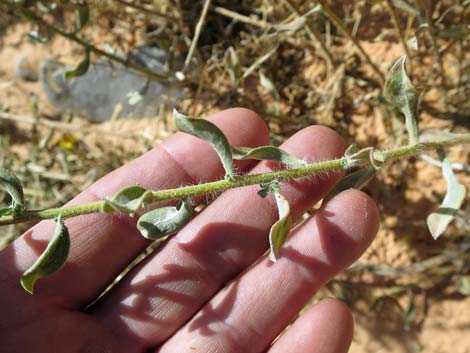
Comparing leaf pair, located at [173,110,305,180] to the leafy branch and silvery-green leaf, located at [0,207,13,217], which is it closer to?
the leafy branch

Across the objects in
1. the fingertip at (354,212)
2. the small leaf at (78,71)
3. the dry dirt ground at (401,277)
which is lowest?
the dry dirt ground at (401,277)

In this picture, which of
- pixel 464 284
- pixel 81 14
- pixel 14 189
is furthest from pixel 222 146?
pixel 464 284

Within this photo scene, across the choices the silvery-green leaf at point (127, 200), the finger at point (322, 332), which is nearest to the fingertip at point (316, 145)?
the finger at point (322, 332)

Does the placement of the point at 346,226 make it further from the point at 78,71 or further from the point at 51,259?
the point at 78,71

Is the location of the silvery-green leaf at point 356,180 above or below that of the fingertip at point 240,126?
below

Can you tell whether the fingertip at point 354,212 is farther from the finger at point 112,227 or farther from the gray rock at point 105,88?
the gray rock at point 105,88

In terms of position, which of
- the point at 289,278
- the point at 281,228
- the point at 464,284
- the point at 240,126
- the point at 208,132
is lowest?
the point at 464,284
